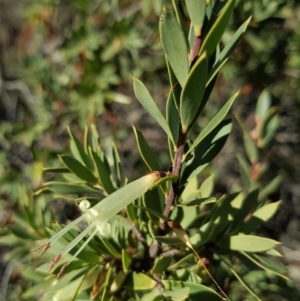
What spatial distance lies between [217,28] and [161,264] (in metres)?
0.34

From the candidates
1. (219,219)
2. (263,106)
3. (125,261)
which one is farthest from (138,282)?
(263,106)

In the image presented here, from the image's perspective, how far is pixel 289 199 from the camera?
1.80m

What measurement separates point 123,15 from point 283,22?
52 cm

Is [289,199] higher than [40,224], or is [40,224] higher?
[40,224]

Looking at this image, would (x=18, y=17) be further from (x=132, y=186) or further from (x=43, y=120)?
(x=132, y=186)

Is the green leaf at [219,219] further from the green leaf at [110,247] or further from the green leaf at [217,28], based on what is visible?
the green leaf at [217,28]

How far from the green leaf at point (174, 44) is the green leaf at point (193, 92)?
20mm

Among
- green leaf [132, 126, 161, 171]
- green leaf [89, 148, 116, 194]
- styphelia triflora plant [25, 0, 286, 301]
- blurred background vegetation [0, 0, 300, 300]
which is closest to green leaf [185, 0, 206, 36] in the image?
styphelia triflora plant [25, 0, 286, 301]

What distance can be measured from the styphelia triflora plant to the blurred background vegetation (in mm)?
604

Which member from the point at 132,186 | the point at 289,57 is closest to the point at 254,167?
the point at 132,186

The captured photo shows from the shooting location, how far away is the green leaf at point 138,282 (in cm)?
66

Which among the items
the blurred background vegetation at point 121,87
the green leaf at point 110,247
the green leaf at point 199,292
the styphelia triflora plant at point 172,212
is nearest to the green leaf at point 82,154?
the styphelia triflora plant at point 172,212

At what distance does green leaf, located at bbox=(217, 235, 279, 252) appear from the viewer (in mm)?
651

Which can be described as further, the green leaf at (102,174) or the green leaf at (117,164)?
the green leaf at (117,164)
